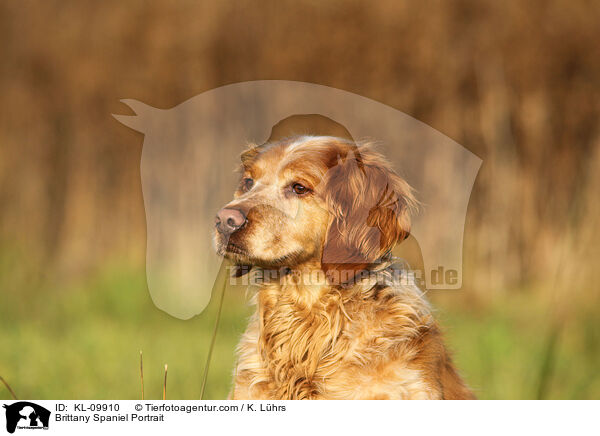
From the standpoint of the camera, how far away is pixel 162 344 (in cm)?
298

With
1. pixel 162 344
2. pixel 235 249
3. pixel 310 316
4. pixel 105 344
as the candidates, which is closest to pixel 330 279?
pixel 310 316

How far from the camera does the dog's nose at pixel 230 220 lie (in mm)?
2254

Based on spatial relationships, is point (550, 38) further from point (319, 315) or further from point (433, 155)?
point (319, 315)

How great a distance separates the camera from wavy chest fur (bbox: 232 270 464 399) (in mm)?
2357

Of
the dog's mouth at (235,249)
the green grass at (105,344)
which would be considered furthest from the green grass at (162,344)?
the dog's mouth at (235,249)

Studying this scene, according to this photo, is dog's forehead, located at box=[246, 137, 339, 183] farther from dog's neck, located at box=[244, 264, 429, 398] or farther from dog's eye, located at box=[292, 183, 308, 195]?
dog's neck, located at box=[244, 264, 429, 398]

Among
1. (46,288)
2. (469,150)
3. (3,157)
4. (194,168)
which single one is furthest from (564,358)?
(3,157)

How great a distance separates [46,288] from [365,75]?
1785 mm

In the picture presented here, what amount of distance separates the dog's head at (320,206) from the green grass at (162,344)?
0.35m

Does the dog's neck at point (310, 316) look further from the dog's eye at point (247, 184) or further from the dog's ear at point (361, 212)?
the dog's eye at point (247, 184)

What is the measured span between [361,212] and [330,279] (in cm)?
28

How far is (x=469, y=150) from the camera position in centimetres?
305

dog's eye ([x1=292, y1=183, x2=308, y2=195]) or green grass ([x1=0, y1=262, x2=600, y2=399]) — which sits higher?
dog's eye ([x1=292, y1=183, x2=308, y2=195])
